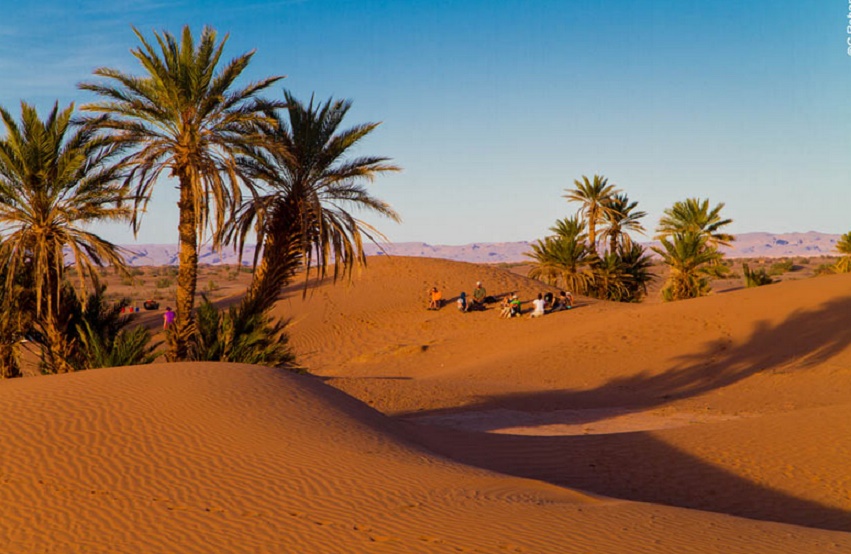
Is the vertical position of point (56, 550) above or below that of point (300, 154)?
below

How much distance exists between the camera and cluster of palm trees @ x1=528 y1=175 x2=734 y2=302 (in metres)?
34.5

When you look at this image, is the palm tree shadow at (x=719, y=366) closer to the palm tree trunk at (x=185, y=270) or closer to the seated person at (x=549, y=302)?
the palm tree trunk at (x=185, y=270)

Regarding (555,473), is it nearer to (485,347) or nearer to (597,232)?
(485,347)

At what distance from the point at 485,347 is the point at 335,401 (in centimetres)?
1600

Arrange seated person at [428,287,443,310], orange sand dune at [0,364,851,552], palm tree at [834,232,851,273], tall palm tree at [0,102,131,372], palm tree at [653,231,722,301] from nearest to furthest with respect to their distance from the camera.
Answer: orange sand dune at [0,364,851,552] < tall palm tree at [0,102,131,372] < palm tree at [653,231,722,301] < seated person at [428,287,443,310] < palm tree at [834,232,851,273]

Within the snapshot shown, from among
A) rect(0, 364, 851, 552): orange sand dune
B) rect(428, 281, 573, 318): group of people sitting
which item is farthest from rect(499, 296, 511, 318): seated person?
rect(0, 364, 851, 552): orange sand dune

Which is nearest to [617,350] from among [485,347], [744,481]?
[485,347]

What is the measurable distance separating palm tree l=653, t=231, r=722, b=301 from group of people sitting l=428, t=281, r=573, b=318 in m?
5.13

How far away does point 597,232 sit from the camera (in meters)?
41.4

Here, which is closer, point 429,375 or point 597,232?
point 429,375

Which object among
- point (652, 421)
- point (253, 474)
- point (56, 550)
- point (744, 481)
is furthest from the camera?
point (652, 421)

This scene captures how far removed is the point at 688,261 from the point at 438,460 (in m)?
26.9

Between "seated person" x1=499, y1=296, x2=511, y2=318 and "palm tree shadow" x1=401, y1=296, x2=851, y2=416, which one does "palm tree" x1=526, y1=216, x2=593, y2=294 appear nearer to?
"seated person" x1=499, y1=296, x2=511, y2=318

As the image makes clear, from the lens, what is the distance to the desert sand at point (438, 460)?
22.2ft
